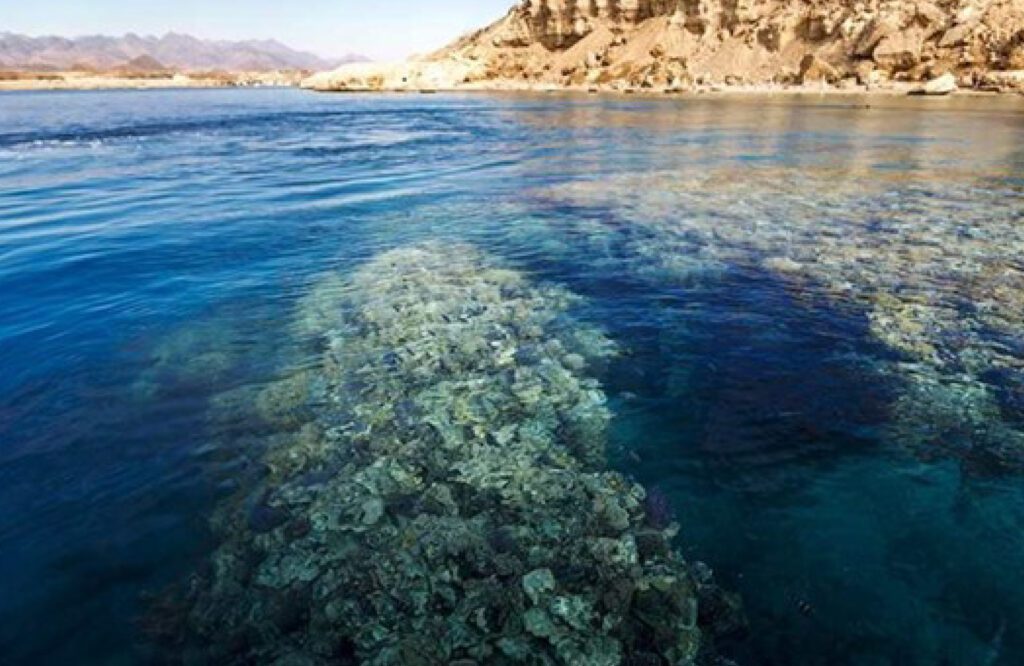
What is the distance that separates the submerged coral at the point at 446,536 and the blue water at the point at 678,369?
468 mm

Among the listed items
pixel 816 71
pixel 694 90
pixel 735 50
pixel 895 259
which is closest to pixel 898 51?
pixel 816 71

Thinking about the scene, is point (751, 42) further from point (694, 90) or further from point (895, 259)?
point (895, 259)

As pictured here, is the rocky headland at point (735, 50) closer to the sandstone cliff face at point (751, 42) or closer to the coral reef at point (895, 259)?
the sandstone cliff face at point (751, 42)

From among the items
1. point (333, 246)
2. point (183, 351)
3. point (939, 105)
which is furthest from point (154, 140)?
point (939, 105)

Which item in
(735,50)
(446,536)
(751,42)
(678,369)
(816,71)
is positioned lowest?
(446,536)

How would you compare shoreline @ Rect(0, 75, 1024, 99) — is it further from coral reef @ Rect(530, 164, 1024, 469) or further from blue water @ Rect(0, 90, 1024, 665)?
coral reef @ Rect(530, 164, 1024, 469)

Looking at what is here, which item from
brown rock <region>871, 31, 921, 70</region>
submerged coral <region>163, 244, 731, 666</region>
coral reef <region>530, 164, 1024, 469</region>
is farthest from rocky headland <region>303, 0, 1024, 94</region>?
submerged coral <region>163, 244, 731, 666</region>

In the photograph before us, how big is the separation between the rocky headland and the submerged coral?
8431 cm

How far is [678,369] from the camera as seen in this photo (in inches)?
333

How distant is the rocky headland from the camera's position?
74.8 metres

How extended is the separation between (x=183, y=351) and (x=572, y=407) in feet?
19.6

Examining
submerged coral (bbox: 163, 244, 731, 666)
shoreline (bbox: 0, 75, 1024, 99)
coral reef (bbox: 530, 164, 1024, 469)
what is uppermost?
shoreline (bbox: 0, 75, 1024, 99)

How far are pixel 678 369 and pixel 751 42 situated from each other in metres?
112

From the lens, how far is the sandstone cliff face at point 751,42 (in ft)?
246
